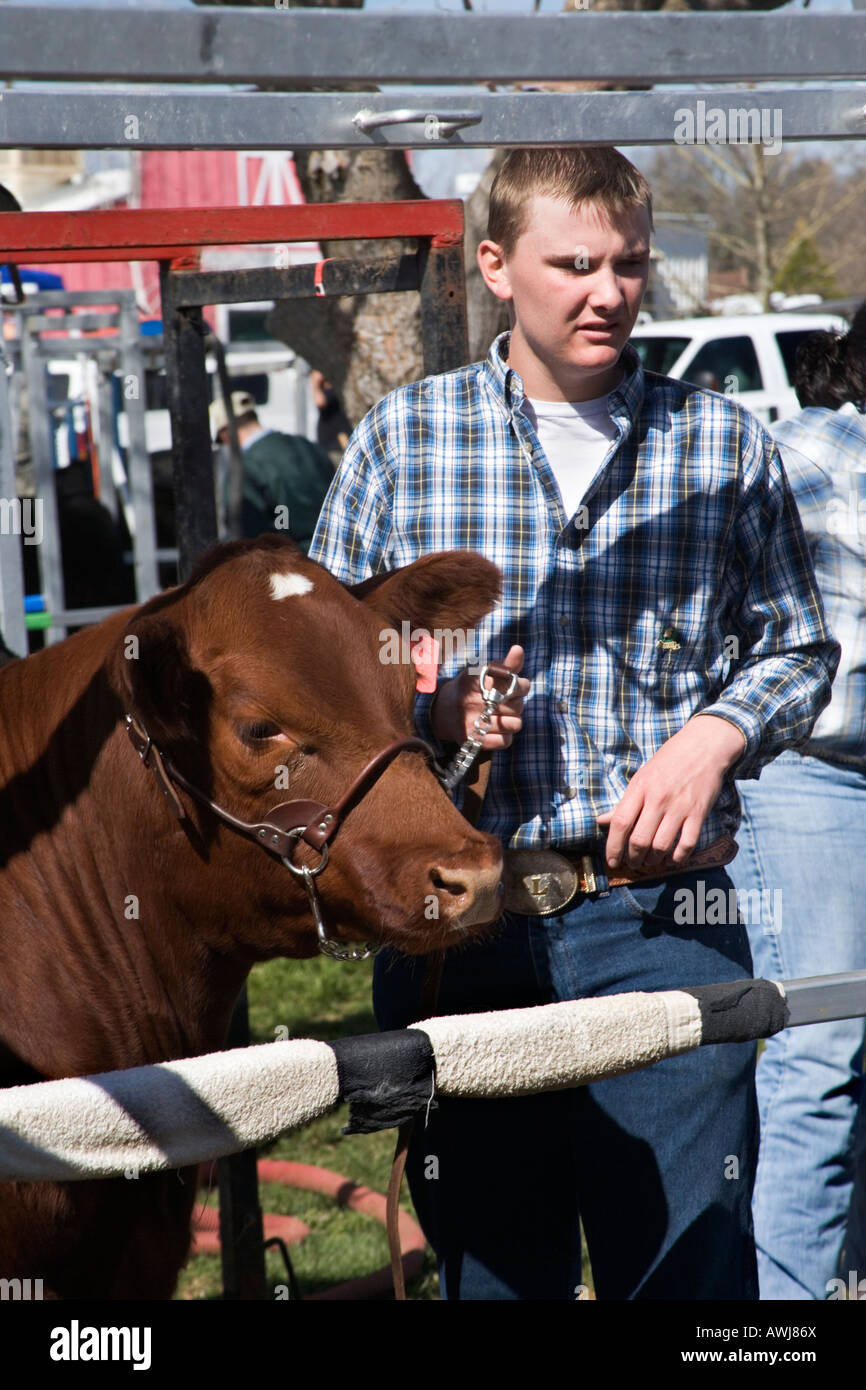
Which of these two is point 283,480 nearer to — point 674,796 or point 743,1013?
point 674,796

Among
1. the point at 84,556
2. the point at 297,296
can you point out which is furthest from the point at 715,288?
the point at 297,296

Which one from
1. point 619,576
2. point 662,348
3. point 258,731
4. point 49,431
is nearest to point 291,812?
point 258,731

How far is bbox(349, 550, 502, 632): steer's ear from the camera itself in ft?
6.98

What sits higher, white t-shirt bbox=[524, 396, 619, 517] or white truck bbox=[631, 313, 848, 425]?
white truck bbox=[631, 313, 848, 425]

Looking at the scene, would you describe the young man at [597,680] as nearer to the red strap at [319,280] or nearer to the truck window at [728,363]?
the red strap at [319,280]

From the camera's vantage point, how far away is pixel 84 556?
9492 mm

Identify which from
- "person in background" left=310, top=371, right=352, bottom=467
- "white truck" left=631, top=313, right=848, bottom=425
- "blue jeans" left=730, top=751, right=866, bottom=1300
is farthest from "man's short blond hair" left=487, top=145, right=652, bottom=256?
"white truck" left=631, top=313, right=848, bottom=425

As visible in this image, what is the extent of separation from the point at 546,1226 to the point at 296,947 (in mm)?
622

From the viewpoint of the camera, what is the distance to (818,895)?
10.8 feet

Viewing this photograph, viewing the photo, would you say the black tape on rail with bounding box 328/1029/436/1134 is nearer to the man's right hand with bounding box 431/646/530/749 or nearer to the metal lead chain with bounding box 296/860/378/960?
the metal lead chain with bounding box 296/860/378/960

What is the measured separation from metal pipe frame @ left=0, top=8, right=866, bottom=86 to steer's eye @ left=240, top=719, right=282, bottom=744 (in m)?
0.89

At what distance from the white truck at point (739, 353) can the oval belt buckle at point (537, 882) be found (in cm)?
1251

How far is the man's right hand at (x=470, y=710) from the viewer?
79.3 inches
